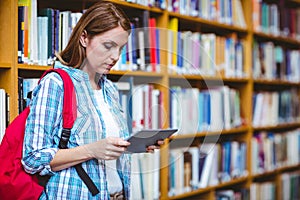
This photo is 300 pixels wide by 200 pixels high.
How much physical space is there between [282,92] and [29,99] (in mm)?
2529

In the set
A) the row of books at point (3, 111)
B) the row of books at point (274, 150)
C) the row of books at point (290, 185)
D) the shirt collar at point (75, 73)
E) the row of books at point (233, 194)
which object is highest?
the shirt collar at point (75, 73)

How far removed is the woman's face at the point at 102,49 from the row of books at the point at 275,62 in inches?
69.3

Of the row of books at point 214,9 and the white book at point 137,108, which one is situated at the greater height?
the row of books at point 214,9

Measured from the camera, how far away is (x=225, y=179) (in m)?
3.27

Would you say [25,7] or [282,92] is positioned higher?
[25,7]

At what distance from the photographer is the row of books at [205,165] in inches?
112

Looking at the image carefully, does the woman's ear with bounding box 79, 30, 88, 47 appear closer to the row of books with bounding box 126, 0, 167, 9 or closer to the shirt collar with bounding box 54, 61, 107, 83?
the shirt collar with bounding box 54, 61, 107, 83

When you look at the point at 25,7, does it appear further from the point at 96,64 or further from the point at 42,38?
the point at 96,64

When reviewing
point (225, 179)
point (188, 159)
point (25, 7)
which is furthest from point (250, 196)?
point (25, 7)

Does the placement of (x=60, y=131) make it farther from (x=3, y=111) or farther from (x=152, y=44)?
(x=152, y=44)

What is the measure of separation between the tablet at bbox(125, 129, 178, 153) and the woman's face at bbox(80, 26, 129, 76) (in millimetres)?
311

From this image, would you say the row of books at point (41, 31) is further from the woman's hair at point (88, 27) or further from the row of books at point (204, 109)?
the row of books at point (204, 109)

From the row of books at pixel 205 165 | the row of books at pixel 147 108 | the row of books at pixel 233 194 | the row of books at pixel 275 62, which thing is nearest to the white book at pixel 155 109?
the row of books at pixel 147 108

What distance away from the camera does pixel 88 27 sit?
1.94 metres
